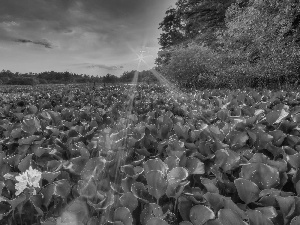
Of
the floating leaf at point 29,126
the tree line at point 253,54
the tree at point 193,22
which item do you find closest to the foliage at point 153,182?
the floating leaf at point 29,126

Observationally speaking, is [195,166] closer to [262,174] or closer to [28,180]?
[262,174]

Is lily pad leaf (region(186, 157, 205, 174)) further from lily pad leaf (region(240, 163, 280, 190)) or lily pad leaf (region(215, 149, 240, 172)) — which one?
lily pad leaf (region(240, 163, 280, 190))

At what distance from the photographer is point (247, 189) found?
4.50 feet

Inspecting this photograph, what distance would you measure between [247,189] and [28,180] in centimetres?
103

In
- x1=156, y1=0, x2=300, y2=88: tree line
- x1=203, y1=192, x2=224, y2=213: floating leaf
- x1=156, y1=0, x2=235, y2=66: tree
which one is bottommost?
x1=203, y1=192, x2=224, y2=213: floating leaf

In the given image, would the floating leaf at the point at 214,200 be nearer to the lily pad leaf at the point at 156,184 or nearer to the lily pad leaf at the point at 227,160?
the lily pad leaf at the point at 156,184

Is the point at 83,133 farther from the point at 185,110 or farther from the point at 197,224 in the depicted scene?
the point at 185,110

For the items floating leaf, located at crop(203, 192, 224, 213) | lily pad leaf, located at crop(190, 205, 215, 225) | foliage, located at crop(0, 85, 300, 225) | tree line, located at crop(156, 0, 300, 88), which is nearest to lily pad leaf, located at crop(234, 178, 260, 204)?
foliage, located at crop(0, 85, 300, 225)

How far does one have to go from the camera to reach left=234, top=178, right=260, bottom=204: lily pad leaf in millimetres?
1358

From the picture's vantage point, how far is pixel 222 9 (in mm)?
39219

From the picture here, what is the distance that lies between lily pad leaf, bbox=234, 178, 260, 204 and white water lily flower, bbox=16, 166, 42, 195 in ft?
3.07

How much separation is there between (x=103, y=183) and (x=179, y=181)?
43 cm

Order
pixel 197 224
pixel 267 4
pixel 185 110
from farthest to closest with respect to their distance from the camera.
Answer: pixel 267 4
pixel 185 110
pixel 197 224

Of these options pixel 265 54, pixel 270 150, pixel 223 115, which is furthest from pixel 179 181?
pixel 265 54
